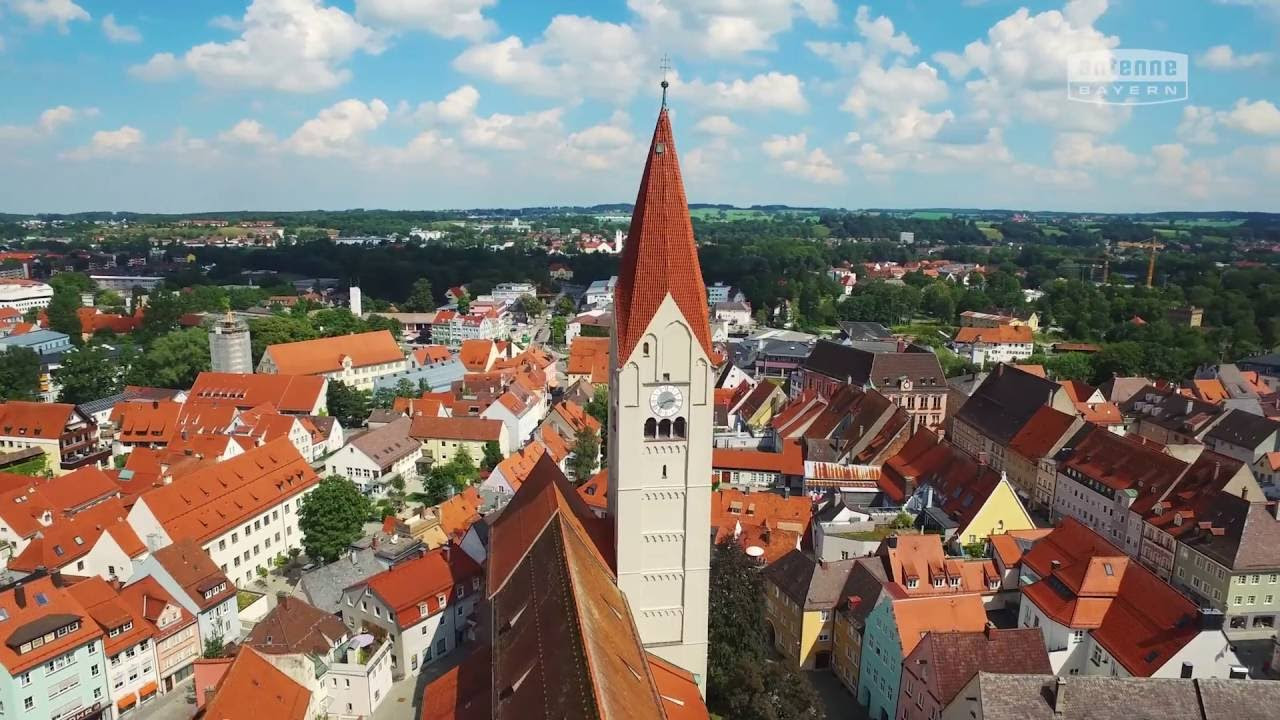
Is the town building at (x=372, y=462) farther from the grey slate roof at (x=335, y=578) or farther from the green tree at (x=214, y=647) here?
the green tree at (x=214, y=647)

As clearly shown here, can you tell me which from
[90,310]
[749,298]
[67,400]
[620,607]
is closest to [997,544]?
[620,607]

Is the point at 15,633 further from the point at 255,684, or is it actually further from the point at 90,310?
the point at 90,310

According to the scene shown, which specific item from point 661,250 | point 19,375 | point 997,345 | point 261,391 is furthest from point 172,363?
point 997,345

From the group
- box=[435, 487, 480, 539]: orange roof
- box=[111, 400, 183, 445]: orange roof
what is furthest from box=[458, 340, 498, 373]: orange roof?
box=[435, 487, 480, 539]: orange roof

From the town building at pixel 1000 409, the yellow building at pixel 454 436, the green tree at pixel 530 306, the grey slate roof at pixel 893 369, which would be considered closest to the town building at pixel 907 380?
the grey slate roof at pixel 893 369

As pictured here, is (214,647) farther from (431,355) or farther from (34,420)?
(431,355)

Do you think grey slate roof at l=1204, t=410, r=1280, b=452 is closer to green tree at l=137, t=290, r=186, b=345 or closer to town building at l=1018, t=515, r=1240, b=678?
town building at l=1018, t=515, r=1240, b=678
